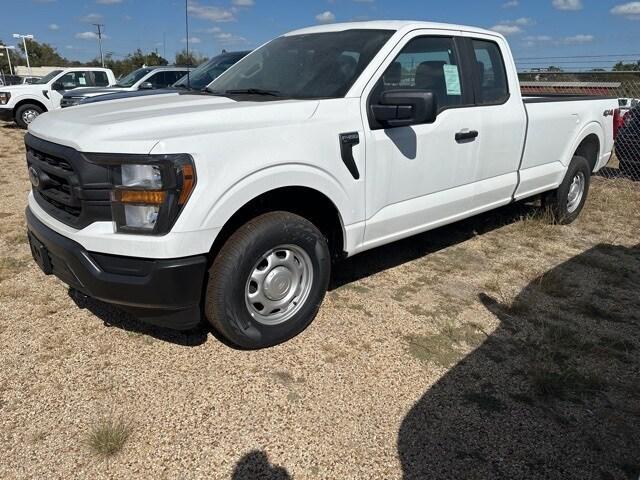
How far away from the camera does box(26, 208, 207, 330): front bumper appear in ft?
8.45

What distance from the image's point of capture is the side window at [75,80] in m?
14.7

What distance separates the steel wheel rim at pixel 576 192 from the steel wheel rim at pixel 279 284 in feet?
12.9

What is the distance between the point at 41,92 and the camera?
564 inches

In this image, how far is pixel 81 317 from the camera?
352cm

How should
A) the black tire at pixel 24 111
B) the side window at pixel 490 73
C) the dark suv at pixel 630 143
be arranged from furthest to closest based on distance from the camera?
the black tire at pixel 24 111, the dark suv at pixel 630 143, the side window at pixel 490 73

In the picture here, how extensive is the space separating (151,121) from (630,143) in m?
8.29

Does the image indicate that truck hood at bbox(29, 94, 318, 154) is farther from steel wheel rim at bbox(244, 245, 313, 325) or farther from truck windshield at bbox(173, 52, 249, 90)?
truck windshield at bbox(173, 52, 249, 90)

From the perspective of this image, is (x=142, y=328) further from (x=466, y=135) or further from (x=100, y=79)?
(x=100, y=79)

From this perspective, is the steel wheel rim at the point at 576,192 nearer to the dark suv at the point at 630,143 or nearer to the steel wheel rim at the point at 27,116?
the dark suv at the point at 630,143

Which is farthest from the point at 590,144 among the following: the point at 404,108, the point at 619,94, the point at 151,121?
the point at 619,94

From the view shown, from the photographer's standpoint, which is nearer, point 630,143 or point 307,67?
point 307,67

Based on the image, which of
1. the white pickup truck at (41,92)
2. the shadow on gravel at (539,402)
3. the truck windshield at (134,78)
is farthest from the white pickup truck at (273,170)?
the white pickup truck at (41,92)

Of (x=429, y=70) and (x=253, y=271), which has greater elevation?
(x=429, y=70)

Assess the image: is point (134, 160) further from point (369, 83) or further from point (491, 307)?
point (491, 307)
